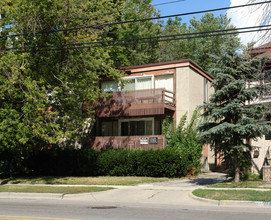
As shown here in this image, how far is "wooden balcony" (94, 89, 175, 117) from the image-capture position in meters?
22.4

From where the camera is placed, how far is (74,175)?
22.6 m

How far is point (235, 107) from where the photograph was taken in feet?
51.1

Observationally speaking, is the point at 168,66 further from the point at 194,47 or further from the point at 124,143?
the point at 194,47

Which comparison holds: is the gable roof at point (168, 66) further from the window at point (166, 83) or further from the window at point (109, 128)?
the window at point (109, 128)

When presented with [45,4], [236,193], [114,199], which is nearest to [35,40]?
[45,4]

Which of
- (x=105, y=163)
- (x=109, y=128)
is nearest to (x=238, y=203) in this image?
(x=105, y=163)

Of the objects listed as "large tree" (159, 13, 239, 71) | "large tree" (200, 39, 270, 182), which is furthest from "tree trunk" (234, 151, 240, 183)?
"large tree" (159, 13, 239, 71)

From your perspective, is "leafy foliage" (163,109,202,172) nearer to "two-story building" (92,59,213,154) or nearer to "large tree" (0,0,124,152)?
"two-story building" (92,59,213,154)

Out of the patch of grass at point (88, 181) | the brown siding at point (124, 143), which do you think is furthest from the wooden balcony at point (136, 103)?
the patch of grass at point (88, 181)

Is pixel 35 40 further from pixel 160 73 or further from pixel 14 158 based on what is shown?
pixel 160 73

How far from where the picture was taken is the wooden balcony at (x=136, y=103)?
882 inches

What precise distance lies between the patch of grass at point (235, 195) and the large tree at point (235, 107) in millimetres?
3009

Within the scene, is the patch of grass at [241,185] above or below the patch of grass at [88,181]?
above

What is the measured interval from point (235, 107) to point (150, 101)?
8.15 m
